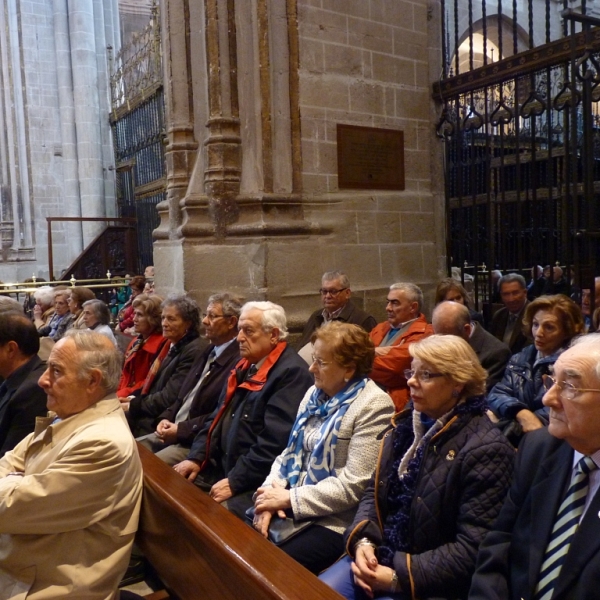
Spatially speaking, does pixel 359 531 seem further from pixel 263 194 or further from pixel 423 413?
pixel 263 194

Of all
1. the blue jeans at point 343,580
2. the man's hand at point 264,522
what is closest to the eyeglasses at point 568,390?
the blue jeans at point 343,580

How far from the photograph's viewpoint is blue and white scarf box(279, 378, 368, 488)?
99.2 inches

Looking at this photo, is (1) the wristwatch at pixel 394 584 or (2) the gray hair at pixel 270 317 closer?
(1) the wristwatch at pixel 394 584

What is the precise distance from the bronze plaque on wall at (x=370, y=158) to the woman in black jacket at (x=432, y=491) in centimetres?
349

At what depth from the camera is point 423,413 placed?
223 cm

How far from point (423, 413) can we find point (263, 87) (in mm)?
3631

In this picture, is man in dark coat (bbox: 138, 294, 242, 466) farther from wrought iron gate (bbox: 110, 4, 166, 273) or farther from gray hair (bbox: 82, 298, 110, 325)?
wrought iron gate (bbox: 110, 4, 166, 273)

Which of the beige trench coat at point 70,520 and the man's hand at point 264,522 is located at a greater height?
the beige trench coat at point 70,520

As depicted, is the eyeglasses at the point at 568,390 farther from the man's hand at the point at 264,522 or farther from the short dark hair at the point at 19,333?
the short dark hair at the point at 19,333

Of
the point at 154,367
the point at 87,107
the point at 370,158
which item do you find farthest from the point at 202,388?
the point at 87,107

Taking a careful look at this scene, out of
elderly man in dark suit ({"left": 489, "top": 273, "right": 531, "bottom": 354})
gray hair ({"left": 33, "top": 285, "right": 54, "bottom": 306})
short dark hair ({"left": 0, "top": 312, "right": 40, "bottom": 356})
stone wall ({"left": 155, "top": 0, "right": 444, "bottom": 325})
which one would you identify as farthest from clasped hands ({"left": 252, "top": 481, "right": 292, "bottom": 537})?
gray hair ({"left": 33, "top": 285, "right": 54, "bottom": 306})

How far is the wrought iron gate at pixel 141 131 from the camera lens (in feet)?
32.6

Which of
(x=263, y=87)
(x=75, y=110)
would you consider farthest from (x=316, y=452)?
(x=75, y=110)

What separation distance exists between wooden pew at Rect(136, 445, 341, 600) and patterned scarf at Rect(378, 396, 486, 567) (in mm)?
420
